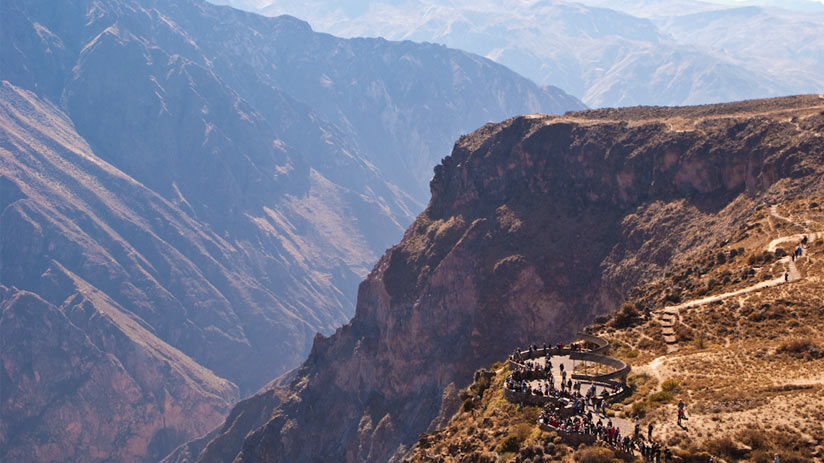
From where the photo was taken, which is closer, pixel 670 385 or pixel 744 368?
pixel 670 385

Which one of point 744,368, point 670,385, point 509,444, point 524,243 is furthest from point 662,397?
point 524,243

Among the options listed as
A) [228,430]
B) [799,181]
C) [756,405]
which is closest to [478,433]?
[756,405]

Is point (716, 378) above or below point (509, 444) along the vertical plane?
above

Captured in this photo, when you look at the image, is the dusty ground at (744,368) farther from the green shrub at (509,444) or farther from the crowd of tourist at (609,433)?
the green shrub at (509,444)

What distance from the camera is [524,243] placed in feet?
413

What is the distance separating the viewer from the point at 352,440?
13100cm

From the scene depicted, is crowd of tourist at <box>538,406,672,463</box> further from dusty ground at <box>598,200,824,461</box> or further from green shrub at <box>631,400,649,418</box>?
green shrub at <box>631,400,649,418</box>

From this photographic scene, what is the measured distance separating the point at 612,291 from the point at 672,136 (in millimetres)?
23274

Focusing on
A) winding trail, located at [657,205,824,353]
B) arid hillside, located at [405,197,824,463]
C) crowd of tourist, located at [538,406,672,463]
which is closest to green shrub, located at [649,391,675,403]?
arid hillside, located at [405,197,824,463]

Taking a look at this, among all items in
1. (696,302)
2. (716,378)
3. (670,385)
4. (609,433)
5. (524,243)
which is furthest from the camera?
(524,243)

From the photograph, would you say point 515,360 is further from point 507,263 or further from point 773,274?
point 507,263

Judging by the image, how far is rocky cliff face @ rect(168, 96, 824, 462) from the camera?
360 feet

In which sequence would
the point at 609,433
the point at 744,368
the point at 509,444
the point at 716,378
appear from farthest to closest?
the point at 744,368 → the point at 716,378 → the point at 509,444 → the point at 609,433

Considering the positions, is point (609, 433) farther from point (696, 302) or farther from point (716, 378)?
point (696, 302)
